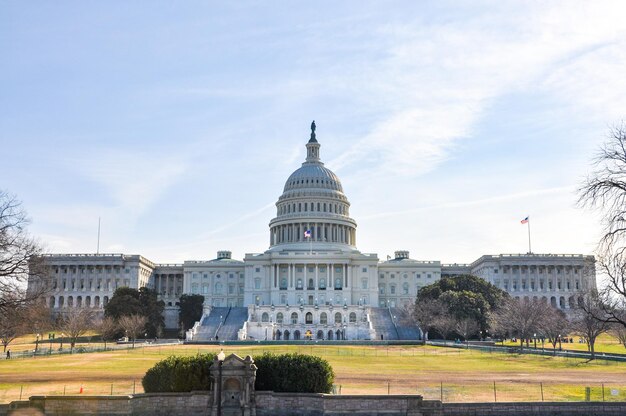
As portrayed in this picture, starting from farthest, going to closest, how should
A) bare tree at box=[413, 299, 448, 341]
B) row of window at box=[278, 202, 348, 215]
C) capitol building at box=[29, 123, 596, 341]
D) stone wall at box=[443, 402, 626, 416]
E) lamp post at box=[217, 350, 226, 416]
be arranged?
row of window at box=[278, 202, 348, 215] < capitol building at box=[29, 123, 596, 341] < bare tree at box=[413, 299, 448, 341] < stone wall at box=[443, 402, 626, 416] < lamp post at box=[217, 350, 226, 416]

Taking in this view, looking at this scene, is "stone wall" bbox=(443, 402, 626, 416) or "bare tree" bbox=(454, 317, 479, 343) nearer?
"stone wall" bbox=(443, 402, 626, 416)

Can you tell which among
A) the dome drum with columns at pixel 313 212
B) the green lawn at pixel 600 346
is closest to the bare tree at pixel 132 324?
the green lawn at pixel 600 346

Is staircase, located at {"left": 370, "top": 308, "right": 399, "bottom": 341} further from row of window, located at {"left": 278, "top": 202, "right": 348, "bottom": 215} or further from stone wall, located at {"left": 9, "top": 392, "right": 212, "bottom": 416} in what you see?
stone wall, located at {"left": 9, "top": 392, "right": 212, "bottom": 416}

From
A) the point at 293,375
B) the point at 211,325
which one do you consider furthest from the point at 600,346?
the point at 293,375

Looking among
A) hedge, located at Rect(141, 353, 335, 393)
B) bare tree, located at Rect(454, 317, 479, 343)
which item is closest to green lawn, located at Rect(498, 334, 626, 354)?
bare tree, located at Rect(454, 317, 479, 343)

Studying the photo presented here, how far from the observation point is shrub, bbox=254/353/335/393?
124 feet

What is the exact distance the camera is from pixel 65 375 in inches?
2078

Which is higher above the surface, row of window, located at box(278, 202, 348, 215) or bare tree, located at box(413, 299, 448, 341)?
row of window, located at box(278, 202, 348, 215)

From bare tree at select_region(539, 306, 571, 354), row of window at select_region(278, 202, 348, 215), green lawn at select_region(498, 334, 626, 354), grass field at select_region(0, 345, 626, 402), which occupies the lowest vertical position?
grass field at select_region(0, 345, 626, 402)

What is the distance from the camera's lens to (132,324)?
106 metres

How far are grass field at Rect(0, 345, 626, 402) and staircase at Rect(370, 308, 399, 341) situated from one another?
46213mm

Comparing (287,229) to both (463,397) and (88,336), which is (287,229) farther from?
(463,397)

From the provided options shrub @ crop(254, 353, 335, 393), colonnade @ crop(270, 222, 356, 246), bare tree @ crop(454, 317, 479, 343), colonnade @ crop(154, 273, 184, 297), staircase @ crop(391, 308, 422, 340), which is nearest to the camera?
shrub @ crop(254, 353, 335, 393)

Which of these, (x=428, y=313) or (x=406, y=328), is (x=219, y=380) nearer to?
(x=428, y=313)
